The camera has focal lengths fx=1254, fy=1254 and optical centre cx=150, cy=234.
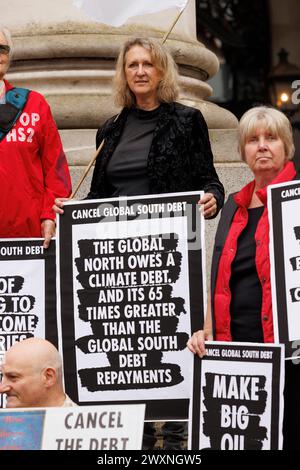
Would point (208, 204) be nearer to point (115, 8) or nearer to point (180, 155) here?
point (180, 155)

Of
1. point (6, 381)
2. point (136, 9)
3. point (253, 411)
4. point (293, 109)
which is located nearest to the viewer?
point (6, 381)

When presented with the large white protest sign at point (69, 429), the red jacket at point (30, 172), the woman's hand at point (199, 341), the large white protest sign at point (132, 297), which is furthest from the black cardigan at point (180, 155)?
the large white protest sign at point (69, 429)

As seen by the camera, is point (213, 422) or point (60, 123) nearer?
point (213, 422)

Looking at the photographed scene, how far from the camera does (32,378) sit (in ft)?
17.4

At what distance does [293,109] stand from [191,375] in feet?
35.0

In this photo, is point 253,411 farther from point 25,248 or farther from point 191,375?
point 25,248

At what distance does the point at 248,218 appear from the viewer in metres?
6.23

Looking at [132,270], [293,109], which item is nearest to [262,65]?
[293,109]

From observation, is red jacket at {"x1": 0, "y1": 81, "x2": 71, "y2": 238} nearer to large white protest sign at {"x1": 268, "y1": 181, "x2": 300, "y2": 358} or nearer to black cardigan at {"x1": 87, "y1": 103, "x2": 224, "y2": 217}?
black cardigan at {"x1": 87, "y1": 103, "x2": 224, "y2": 217}

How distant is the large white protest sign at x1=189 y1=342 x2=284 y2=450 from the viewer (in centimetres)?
594

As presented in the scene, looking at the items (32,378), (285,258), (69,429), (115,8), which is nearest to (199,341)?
(285,258)

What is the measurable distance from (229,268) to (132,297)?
955 millimetres

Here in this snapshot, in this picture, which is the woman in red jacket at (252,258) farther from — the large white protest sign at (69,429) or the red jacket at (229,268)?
the large white protest sign at (69,429)
